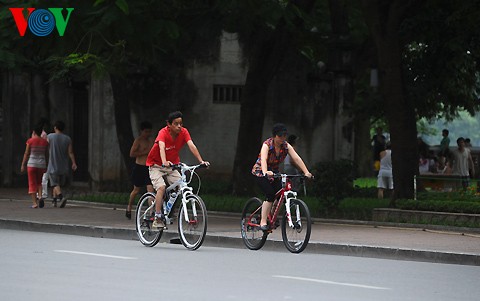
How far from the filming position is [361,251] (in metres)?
17.1

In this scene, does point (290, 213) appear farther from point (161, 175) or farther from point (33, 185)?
point (33, 185)

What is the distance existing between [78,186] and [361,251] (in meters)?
20.7

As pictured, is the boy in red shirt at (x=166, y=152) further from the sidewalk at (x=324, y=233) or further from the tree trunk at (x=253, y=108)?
the tree trunk at (x=253, y=108)

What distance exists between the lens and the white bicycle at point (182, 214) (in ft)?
56.5

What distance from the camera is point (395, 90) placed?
80.9ft

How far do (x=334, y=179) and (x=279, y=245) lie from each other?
636 centimetres

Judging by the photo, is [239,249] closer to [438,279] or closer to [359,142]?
[438,279]

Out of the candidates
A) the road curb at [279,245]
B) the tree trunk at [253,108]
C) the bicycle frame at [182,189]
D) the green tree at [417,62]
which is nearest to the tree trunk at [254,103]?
the tree trunk at [253,108]

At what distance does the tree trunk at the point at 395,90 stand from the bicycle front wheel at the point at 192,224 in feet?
26.5

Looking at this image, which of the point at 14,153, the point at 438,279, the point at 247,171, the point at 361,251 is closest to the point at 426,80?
the point at 247,171

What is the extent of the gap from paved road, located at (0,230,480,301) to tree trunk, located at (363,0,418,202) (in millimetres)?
7766

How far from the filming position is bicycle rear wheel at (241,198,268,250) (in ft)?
57.6

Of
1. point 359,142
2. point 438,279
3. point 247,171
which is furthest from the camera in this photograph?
point 359,142

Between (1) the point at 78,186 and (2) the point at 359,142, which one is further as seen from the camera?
(2) the point at 359,142
